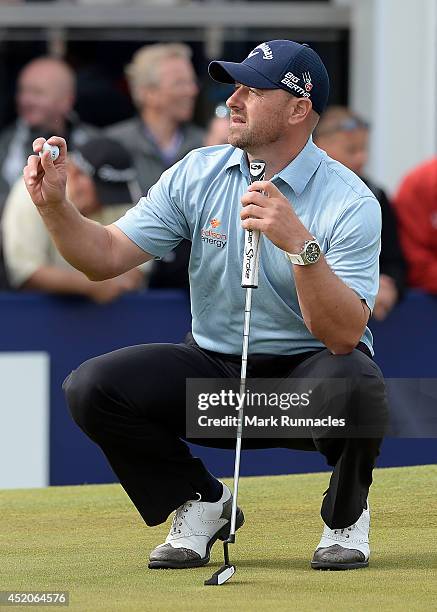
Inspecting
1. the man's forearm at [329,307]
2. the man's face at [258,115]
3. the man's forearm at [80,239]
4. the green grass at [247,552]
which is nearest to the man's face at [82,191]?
→ the green grass at [247,552]

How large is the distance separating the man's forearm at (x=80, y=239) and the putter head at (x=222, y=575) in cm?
113

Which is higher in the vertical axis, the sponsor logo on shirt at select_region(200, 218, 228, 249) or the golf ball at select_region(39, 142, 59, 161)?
the golf ball at select_region(39, 142, 59, 161)

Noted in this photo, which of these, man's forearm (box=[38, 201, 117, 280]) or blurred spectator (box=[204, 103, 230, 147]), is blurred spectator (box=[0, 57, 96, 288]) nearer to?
blurred spectator (box=[204, 103, 230, 147])

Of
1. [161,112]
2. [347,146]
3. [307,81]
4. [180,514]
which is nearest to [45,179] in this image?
[307,81]

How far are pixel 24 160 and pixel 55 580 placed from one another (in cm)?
543

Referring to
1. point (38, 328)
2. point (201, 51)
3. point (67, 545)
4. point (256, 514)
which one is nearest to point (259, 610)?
point (67, 545)

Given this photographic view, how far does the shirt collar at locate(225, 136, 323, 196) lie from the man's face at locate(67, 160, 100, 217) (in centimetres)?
308

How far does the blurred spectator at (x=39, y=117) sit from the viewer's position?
9.50 meters

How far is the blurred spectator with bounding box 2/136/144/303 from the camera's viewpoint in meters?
8.04

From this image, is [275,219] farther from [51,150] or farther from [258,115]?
[51,150]

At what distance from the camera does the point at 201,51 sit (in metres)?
11.2

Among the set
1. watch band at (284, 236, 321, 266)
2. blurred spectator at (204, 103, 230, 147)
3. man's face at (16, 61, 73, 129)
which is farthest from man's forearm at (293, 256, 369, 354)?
man's face at (16, 61, 73, 129)

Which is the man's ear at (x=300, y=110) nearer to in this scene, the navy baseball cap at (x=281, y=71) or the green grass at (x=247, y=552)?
the navy baseball cap at (x=281, y=71)

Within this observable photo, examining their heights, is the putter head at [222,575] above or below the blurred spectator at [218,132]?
below
